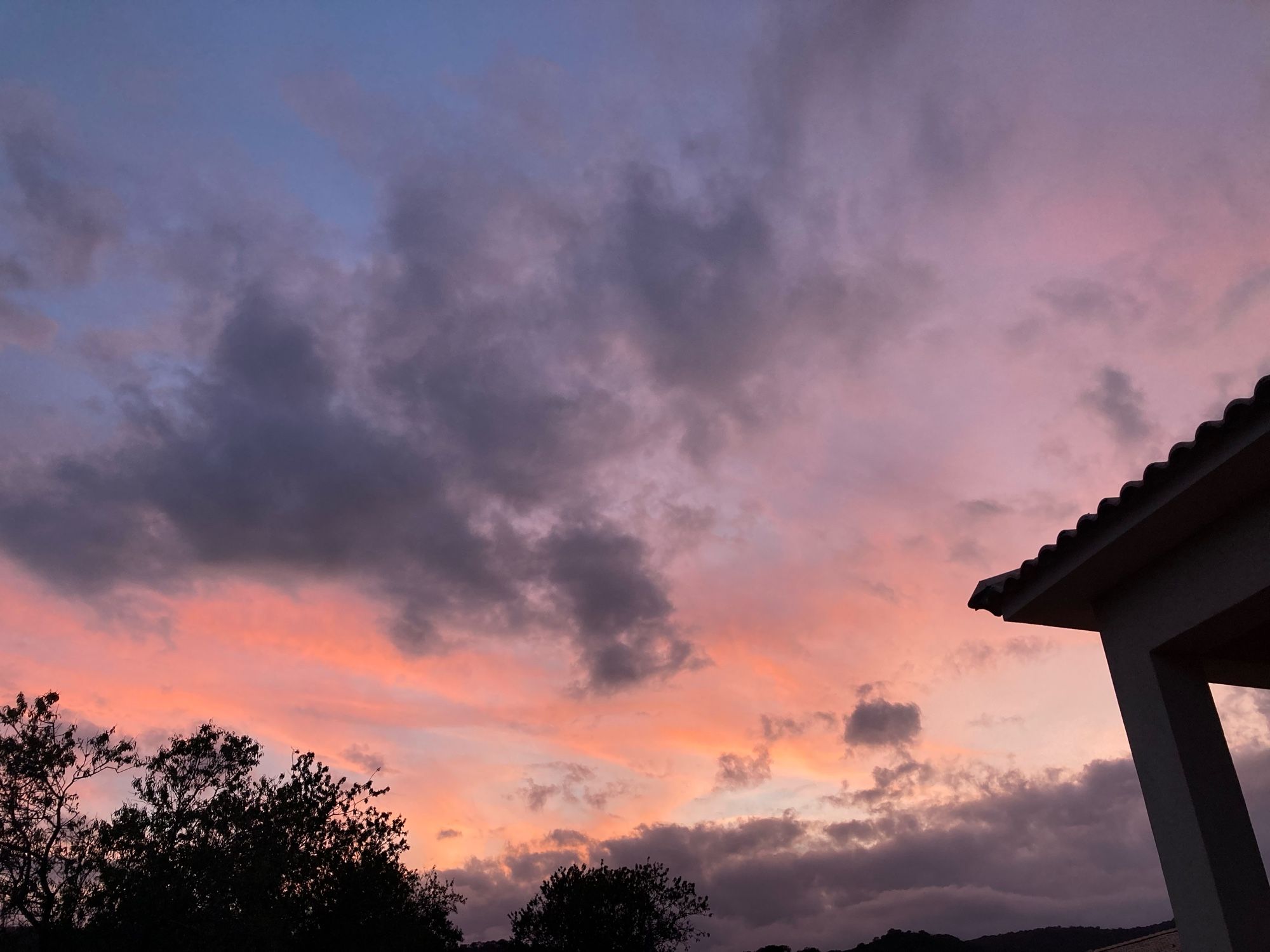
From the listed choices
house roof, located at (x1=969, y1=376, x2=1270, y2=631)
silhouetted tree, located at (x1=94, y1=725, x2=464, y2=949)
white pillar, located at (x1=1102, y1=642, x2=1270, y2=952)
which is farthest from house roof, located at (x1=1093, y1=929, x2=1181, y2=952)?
silhouetted tree, located at (x1=94, y1=725, x2=464, y2=949)

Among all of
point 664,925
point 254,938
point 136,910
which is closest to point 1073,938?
point 664,925

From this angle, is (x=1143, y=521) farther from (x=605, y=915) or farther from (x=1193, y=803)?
(x=605, y=915)

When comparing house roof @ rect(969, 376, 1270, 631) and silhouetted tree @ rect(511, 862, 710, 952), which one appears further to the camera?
silhouetted tree @ rect(511, 862, 710, 952)

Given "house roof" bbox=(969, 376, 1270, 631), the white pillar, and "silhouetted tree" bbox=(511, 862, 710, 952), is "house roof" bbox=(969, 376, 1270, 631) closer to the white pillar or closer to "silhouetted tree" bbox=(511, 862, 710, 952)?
the white pillar

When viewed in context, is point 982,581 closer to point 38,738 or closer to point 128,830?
point 128,830

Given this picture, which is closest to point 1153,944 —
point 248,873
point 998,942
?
point 248,873

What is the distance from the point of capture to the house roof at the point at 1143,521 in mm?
6250

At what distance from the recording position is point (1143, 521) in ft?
22.9

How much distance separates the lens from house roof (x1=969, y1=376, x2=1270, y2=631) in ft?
20.5

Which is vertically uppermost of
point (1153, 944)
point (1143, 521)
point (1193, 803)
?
point (1143, 521)

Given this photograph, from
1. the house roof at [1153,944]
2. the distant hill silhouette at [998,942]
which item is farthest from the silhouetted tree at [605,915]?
the house roof at [1153,944]

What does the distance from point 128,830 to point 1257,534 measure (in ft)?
71.9

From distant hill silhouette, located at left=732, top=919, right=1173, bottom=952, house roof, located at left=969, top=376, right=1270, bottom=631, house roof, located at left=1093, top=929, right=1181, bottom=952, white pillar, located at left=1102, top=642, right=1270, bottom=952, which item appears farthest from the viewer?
distant hill silhouette, located at left=732, top=919, right=1173, bottom=952

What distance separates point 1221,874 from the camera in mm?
6598
